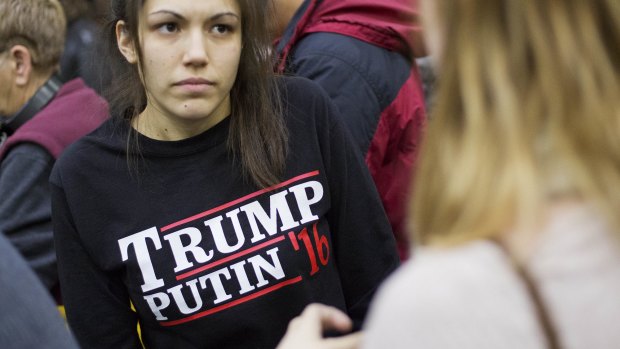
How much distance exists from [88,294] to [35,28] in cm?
136

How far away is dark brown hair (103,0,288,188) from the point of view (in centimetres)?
228

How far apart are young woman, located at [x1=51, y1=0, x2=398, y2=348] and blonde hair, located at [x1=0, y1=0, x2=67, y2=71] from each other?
1.06 meters

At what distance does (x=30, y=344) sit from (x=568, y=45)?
0.83 metres

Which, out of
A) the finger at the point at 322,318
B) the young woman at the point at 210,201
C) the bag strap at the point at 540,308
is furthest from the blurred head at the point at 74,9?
the bag strap at the point at 540,308

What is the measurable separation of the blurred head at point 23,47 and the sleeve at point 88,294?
3.78 ft

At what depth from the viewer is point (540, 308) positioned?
1.16 meters

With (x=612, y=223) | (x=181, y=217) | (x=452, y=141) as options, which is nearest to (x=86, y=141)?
(x=181, y=217)

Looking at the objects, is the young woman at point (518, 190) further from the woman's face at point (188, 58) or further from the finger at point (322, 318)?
the woman's face at point (188, 58)

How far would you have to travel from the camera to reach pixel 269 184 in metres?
2.25

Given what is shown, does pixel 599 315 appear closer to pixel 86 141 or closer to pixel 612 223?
pixel 612 223

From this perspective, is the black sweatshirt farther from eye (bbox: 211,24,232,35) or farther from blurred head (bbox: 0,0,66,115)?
blurred head (bbox: 0,0,66,115)

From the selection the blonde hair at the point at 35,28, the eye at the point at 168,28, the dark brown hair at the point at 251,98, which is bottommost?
the dark brown hair at the point at 251,98

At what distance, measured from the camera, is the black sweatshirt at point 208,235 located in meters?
2.23

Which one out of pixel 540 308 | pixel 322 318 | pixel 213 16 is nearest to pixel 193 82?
pixel 213 16
